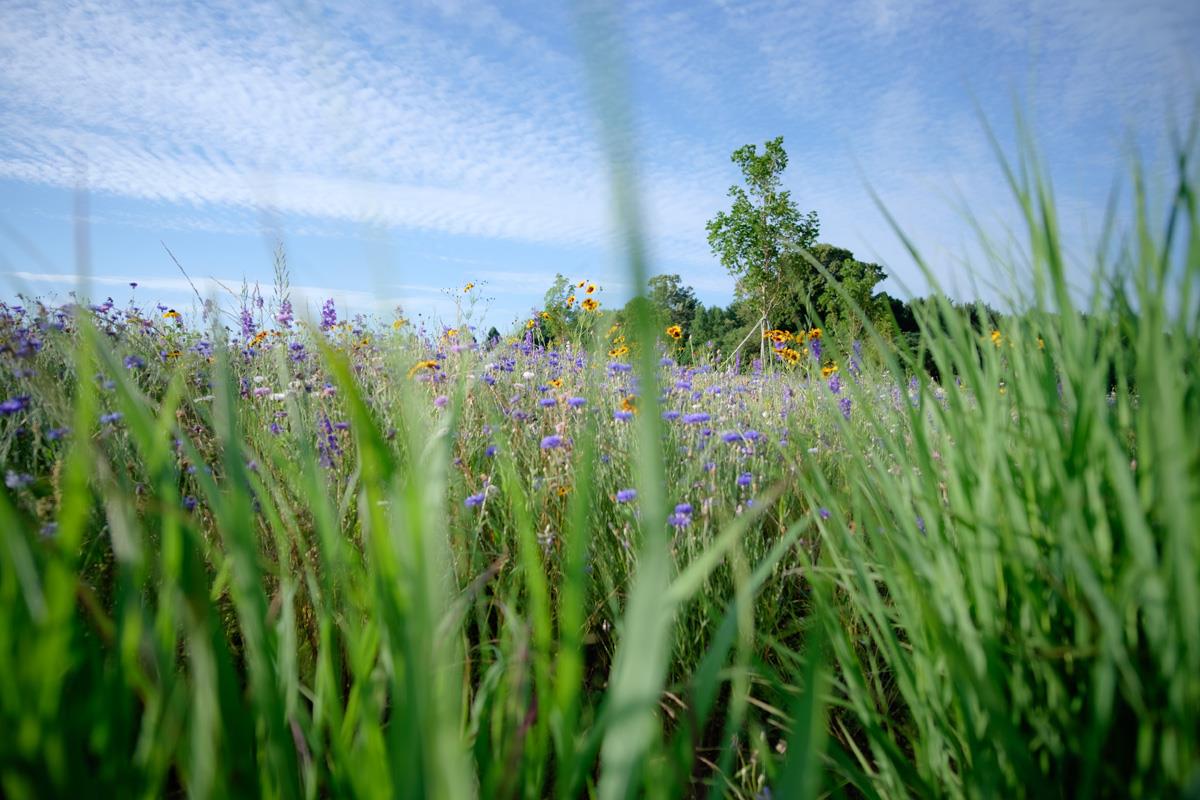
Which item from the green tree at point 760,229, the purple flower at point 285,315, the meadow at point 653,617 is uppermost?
the green tree at point 760,229

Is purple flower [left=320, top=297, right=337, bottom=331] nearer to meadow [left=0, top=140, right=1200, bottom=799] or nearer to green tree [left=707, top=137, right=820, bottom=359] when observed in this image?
meadow [left=0, top=140, right=1200, bottom=799]

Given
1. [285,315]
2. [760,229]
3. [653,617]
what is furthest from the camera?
[760,229]

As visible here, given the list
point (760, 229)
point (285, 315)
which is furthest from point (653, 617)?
point (760, 229)

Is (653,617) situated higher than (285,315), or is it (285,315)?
(285,315)

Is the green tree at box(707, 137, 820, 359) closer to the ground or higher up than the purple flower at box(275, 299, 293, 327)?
higher up

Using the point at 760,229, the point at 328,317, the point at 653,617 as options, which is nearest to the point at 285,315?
the point at 328,317

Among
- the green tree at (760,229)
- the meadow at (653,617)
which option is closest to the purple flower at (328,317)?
the meadow at (653,617)

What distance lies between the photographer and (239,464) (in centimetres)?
64

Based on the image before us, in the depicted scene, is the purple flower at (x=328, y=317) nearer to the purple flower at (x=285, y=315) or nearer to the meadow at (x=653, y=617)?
the purple flower at (x=285, y=315)

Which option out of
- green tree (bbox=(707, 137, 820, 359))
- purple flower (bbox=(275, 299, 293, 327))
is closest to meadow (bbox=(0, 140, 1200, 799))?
purple flower (bbox=(275, 299, 293, 327))

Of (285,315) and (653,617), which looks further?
(285,315)

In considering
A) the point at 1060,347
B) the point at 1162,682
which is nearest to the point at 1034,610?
the point at 1162,682

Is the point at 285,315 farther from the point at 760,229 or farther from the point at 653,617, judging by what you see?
the point at 760,229

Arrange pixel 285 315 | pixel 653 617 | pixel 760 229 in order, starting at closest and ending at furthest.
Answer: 1. pixel 653 617
2. pixel 285 315
3. pixel 760 229
